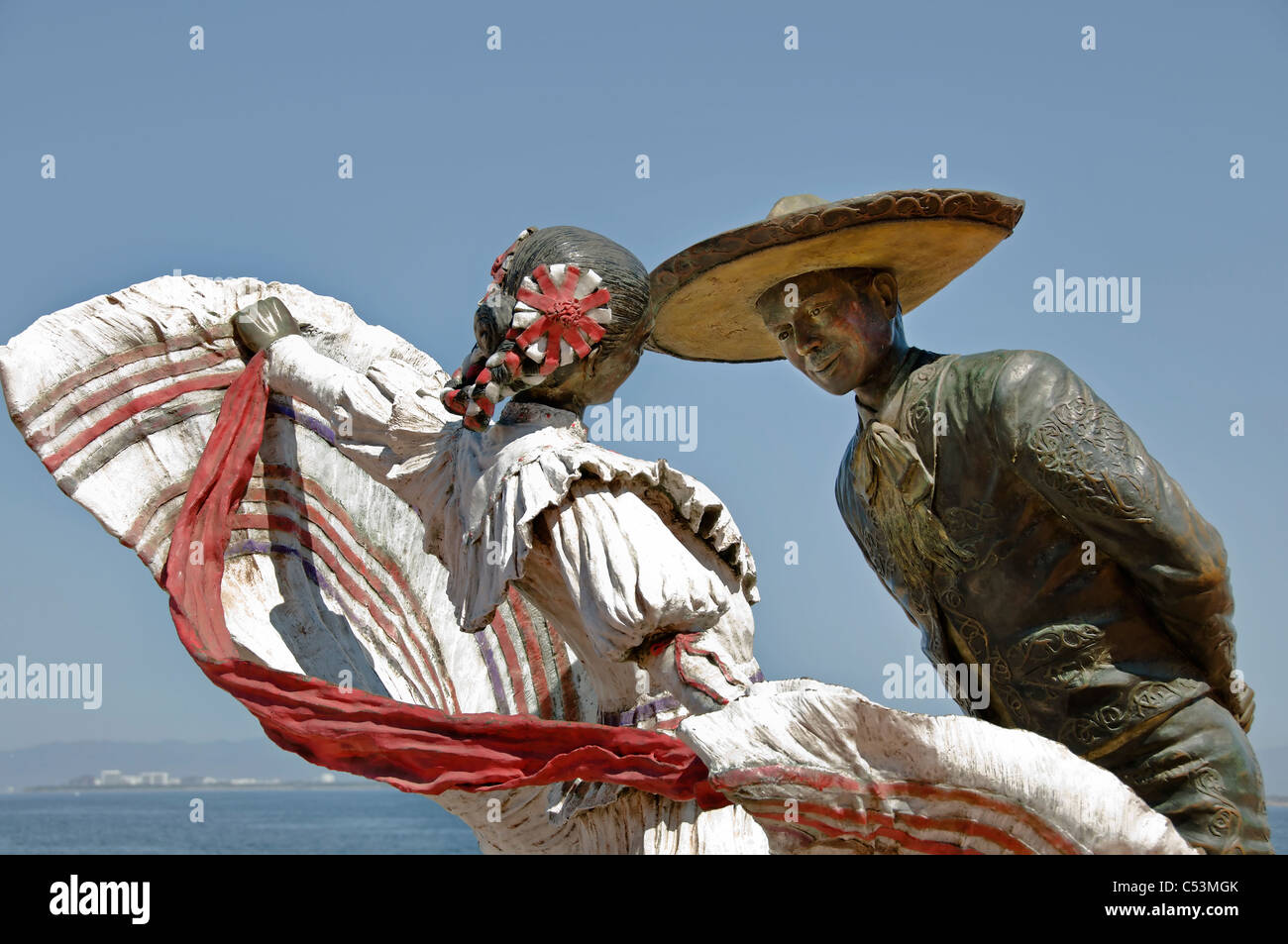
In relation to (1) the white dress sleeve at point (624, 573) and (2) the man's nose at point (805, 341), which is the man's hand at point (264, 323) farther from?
(2) the man's nose at point (805, 341)

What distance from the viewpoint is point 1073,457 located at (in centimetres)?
422

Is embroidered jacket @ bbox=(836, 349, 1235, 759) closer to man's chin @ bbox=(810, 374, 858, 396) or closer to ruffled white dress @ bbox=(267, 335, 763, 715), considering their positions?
man's chin @ bbox=(810, 374, 858, 396)

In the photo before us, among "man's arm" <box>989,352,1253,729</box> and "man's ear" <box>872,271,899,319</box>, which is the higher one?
"man's ear" <box>872,271,899,319</box>

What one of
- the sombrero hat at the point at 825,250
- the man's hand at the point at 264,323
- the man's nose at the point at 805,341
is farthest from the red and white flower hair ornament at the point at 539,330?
the man's hand at the point at 264,323

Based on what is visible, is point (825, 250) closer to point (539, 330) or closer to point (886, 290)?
point (886, 290)

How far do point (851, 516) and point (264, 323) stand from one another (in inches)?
85.2

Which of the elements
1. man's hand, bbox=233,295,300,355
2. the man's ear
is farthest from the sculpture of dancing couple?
man's hand, bbox=233,295,300,355

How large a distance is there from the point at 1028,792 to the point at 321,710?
1.89 m

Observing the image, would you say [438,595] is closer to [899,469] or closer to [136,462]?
[136,462]

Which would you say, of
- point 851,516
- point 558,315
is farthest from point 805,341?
point 558,315

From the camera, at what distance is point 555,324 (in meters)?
4.44

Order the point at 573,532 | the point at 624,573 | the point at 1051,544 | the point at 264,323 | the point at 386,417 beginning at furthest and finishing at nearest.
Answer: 1. the point at 264,323
2. the point at 386,417
3. the point at 1051,544
4. the point at 573,532
5. the point at 624,573

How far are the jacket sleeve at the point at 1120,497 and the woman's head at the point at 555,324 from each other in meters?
1.05

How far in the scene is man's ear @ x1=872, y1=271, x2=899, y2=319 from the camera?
4676 millimetres
